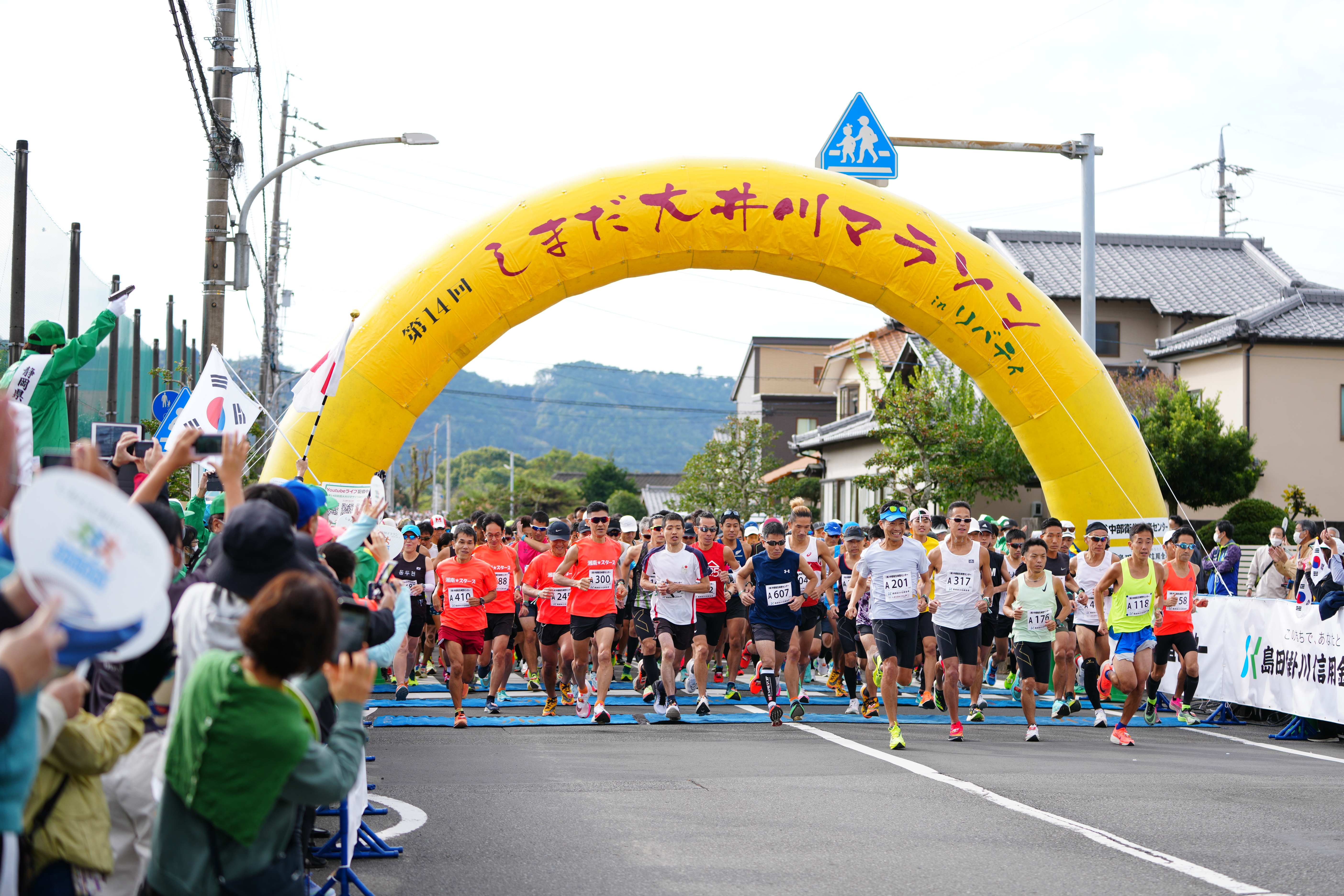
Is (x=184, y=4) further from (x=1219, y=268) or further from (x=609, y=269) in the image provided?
(x=1219, y=268)

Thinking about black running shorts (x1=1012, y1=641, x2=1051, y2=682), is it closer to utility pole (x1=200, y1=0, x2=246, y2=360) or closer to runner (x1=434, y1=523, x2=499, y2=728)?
runner (x1=434, y1=523, x2=499, y2=728)

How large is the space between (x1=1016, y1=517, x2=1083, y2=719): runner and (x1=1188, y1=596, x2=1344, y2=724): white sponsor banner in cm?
156

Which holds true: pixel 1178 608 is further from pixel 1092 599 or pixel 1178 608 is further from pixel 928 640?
pixel 928 640

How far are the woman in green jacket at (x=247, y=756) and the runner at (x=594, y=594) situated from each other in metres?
8.88

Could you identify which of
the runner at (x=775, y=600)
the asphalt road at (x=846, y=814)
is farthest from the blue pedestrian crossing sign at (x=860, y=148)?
the asphalt road at (x=846, y=814)

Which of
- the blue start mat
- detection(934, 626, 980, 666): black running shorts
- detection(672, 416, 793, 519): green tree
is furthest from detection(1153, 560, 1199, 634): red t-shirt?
detection(672, 416, 793, 519): green tree

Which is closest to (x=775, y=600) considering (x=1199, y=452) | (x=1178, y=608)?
(x=1178, y=608)

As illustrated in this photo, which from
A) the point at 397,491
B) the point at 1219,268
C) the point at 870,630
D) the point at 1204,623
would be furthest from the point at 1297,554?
the point at 397,491

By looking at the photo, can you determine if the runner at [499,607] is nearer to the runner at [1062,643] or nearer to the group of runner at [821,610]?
the group of runner at [821,610]

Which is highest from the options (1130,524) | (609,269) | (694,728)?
(609,269)

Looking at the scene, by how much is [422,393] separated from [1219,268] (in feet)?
109

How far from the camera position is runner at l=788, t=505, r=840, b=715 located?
13047 mm

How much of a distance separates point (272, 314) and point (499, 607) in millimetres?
15933

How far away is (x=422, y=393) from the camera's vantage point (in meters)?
14.2
